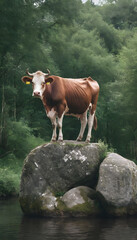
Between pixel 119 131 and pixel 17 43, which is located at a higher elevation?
pixel 17 43

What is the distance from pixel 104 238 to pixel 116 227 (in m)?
1.45

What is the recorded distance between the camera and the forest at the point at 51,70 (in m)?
22.1

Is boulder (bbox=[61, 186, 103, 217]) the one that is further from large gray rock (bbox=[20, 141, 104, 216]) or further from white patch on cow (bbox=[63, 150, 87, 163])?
white patch on cow (bbox=[63, 150, 87, 163])

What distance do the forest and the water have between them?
18.3 ft

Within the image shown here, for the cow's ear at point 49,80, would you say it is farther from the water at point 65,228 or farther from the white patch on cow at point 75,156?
the water at point 65,228

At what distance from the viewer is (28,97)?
94.0 feet

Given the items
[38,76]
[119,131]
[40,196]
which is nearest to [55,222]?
[40,196]

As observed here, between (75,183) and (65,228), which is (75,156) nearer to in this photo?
(75,183)

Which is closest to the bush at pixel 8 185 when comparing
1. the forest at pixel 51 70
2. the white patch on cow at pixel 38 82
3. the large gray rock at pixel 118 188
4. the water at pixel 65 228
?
the forest at pixel 51 70

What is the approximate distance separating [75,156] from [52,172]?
84 cm

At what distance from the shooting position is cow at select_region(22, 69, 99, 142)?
1277 cm

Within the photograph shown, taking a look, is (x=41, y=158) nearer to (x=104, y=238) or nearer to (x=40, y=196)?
(x=40, y=196)

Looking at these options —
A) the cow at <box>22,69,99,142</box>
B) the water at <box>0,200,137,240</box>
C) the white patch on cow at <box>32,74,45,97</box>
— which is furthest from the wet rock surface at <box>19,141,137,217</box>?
the white patch on cow at <box>32,74,45,97</box>

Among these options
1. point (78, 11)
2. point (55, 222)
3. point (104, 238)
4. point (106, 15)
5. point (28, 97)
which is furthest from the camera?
point (106, 15)
